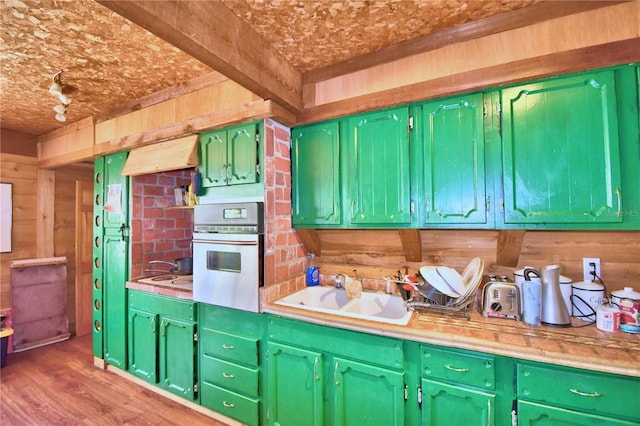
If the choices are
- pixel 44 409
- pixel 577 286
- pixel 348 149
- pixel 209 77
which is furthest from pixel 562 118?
pixel 44 409

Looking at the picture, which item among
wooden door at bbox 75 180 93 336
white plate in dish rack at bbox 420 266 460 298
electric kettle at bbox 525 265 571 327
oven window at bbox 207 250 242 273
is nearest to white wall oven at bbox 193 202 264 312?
oven window at bbox 207 250 242 273

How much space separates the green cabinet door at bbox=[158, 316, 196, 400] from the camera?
214 centimetres

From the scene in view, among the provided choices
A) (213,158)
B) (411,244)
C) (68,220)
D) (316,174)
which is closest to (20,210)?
(68,220)

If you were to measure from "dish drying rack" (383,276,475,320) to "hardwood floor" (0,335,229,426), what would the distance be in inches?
67.3

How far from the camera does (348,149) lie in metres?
1.90

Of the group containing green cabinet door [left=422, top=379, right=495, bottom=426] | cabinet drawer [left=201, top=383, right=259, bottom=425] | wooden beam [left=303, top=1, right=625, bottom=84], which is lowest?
cabinet drawer [left=201, top=383, right=259, bottom=425]

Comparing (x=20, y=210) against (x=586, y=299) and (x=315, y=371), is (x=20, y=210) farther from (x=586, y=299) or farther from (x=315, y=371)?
(x=586, y=299)

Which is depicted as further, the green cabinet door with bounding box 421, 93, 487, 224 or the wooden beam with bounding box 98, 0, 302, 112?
the green cabinet door with bounding box 421, 93, 487, 224

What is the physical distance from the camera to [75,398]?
2.32 meters

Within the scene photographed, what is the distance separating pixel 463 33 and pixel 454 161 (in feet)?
2.36

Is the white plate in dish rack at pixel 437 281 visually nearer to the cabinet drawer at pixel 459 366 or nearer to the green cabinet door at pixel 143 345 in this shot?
the cabinet drawer at pixel 459 366

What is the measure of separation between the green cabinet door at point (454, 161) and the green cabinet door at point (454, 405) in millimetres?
853

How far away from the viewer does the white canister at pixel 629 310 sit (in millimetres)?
1300

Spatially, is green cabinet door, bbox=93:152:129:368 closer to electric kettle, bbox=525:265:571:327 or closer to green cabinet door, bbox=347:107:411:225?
green cabinet door, bbox=347:107:411:225
